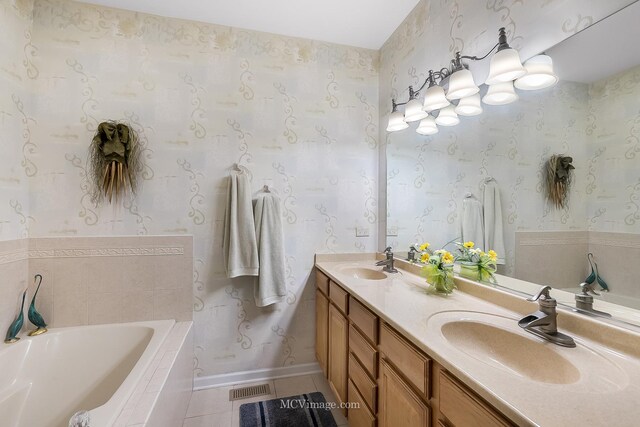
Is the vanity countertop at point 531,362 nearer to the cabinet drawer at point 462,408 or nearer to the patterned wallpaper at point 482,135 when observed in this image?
the cabinet drawer at point 462,408

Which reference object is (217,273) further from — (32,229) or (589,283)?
(589,283)

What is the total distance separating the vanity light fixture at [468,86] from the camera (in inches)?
44.3

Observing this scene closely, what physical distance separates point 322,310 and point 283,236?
0.62 meters

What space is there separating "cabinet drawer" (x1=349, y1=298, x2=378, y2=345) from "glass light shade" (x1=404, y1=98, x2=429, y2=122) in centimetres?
122

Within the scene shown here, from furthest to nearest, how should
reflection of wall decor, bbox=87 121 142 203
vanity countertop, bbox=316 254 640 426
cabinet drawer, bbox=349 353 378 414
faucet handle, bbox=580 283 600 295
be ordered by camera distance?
reflection of wall decor, bbox=87 121 142 203 → cabinet drawer, bbox=349 353 378 414 → faucet handle, bbox=580 283 600 295 → vanity countertop, bbox=316 254 640 426

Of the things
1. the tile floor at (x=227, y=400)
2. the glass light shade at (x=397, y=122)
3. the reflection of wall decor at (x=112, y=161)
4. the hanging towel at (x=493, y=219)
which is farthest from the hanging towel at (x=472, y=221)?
the reflection of wall decor at (x=112, y=161)

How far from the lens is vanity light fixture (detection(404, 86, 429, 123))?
1739 mm

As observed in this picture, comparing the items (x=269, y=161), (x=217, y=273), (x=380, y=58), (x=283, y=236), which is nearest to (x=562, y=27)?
(x=380, y=58)

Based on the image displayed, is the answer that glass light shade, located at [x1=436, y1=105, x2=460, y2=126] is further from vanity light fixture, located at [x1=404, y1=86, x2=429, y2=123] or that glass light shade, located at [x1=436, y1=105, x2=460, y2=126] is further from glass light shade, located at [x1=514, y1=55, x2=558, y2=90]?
glass light shade, located at [x1=514, y1=55, x2=558, y2=90]

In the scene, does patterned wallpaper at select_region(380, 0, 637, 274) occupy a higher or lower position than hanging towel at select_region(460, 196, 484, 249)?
higher

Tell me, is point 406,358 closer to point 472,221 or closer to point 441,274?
point 441,274

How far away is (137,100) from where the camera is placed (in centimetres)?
185

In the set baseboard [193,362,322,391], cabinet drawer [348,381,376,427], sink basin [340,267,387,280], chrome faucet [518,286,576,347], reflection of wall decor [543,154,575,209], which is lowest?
baseboard [193,362,322,391]

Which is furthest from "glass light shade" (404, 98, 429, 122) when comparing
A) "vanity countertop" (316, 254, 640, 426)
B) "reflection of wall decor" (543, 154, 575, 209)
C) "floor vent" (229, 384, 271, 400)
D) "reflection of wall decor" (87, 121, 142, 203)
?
"floor vent" (229, 384, 271, 400)
